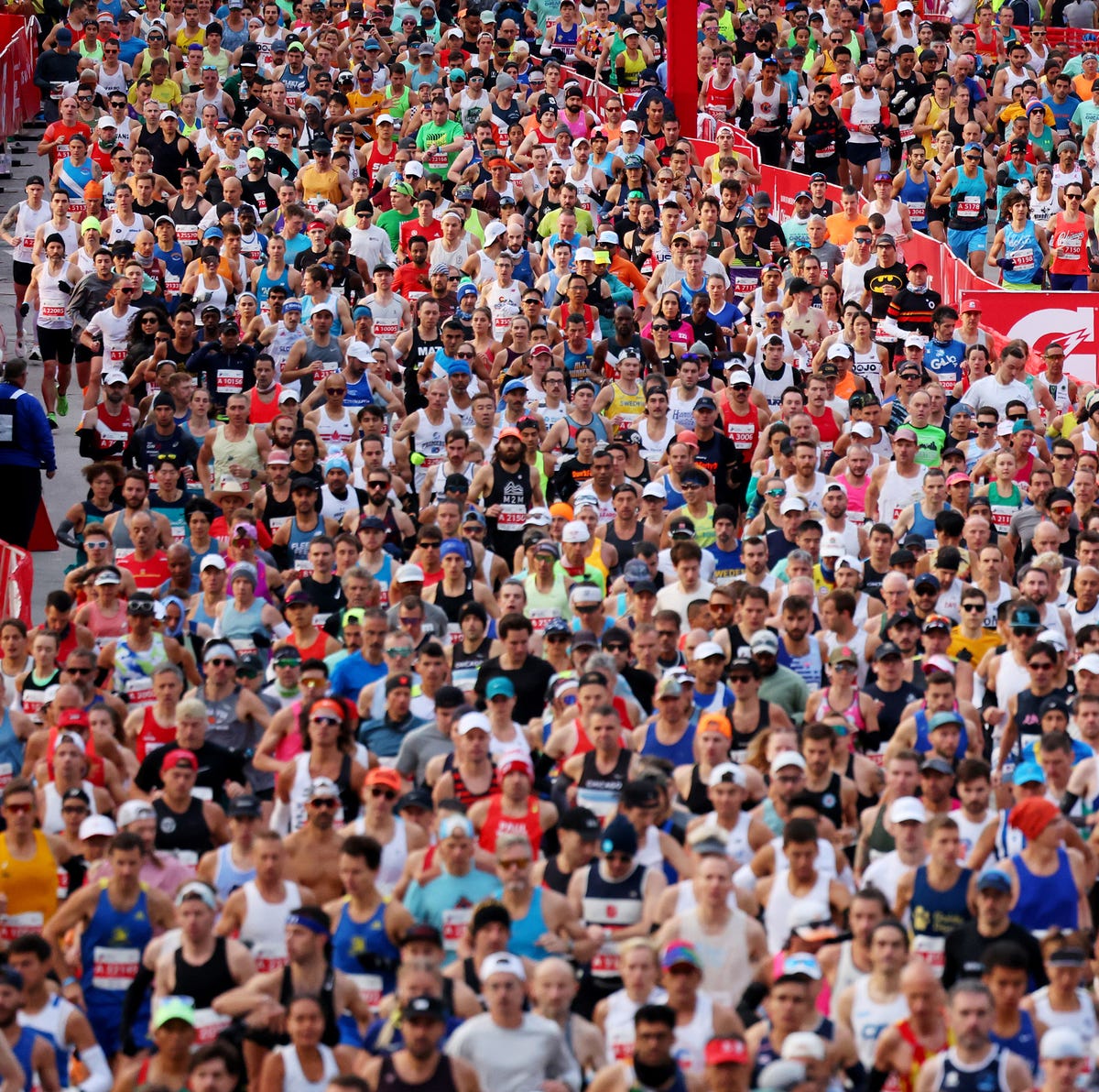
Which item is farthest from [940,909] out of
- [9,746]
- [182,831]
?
[9,746]

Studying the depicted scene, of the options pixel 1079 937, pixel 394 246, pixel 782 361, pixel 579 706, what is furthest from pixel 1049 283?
pixel 1079 937

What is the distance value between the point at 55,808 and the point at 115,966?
135 centimetres

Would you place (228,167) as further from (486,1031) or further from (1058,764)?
(486,1031)

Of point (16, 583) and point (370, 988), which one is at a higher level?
point (16, 583)

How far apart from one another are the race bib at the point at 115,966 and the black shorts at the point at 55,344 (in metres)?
10.2

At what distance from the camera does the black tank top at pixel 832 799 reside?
12.5 meters

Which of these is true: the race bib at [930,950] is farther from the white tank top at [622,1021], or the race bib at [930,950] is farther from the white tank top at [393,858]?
the white tank top at [393,858]

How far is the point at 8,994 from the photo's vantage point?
33.5 feet

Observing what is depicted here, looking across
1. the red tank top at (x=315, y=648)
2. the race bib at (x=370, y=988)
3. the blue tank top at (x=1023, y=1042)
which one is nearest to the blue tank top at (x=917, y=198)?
the red tank top at (x=315, y=648)

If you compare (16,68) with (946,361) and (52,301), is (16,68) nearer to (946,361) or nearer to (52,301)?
(52,301)

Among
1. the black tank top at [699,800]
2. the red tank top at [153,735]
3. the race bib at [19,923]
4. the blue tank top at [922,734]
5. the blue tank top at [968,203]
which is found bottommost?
the race bib at [19,923]

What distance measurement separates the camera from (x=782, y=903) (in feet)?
37.6

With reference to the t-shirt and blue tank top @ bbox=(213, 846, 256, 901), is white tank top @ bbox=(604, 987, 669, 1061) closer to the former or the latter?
blue tank top @ bbox=(213, 846, 256, 901)

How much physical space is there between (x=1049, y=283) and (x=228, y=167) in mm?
7582
